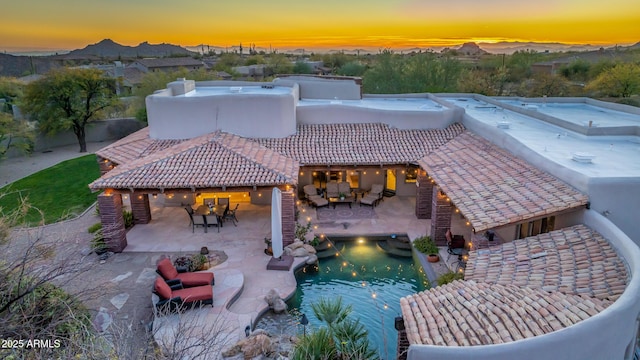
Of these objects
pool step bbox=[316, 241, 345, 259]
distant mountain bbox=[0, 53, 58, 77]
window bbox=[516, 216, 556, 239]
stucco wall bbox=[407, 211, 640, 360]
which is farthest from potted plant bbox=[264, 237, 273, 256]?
distant mountain bbox=[0, 53, 58, 77]

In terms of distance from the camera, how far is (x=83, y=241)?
688 inches

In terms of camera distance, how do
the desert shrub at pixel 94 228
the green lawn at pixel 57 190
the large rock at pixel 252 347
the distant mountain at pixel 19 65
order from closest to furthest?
the large rock at pixel 252 347 → the desert shrub at pixel 94 228 → the green lawn at pixel 57 190 → the distant mountain at pixel 19 65

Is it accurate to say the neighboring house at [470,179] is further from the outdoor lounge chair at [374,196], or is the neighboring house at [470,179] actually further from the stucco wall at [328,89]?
the outdoor lounge chair at [374,196]

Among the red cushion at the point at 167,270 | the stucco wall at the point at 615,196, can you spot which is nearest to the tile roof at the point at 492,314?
the stucco wall at the point at 615,196

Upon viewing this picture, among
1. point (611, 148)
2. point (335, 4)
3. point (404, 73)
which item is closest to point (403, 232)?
point (611, 148)

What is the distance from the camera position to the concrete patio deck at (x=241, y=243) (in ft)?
40.6

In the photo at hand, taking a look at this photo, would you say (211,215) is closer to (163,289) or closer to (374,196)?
(163,289)

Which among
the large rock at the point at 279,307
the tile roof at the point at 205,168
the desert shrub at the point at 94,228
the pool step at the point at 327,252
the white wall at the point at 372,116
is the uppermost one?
the white wall at the point at 372,116

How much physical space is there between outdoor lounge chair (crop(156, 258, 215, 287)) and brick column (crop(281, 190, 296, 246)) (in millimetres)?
3846

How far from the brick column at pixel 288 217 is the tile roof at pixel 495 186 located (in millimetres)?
5921

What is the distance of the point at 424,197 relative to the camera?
1964 cm

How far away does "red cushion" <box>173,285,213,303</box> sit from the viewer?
12.5 m

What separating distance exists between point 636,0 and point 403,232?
26.3m

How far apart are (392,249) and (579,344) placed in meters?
10.5
